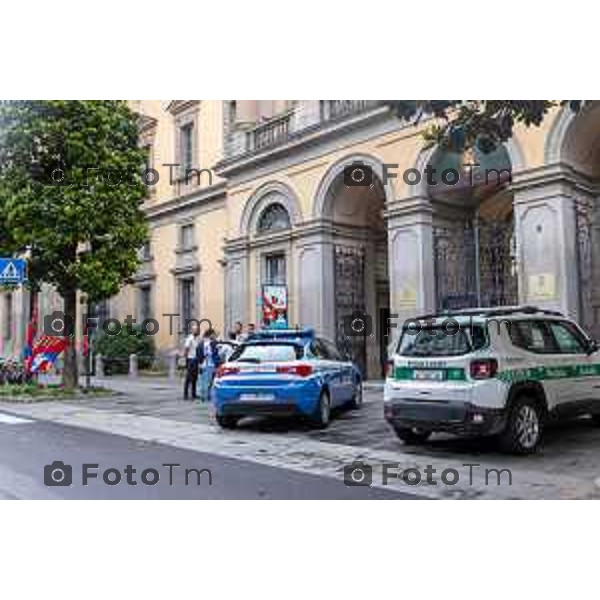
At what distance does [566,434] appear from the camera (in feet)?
36.7

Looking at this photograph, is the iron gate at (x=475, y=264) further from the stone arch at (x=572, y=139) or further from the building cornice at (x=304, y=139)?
the building cornice at (x=304, y=139)

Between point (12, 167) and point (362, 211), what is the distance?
30.2 feet

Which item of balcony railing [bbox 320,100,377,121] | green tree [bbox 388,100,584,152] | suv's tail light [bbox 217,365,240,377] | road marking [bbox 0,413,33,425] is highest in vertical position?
balcony railing [bbox 320,100,377,121]

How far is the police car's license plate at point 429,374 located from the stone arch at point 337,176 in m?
9.71

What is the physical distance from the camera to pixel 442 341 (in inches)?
390

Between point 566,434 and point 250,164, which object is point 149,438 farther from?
point 250,164

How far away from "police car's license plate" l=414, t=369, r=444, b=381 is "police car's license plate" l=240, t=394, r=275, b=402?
301 centimetres

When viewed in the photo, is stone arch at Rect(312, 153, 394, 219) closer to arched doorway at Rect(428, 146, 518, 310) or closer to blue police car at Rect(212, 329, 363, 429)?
arched doorway at Rect(428, 146, 518, 310)

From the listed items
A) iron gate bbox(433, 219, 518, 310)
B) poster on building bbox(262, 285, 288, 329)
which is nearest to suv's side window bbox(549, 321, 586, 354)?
iron gate bbox(433, 219, 518, 310)

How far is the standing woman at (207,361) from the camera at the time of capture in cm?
1783

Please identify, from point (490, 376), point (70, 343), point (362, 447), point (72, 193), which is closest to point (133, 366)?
point (70, 343)

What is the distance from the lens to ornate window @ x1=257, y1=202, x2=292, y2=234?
22797mm

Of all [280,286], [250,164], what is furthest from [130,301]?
[280,286]

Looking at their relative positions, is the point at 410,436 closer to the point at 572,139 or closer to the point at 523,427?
the point at 523,427
